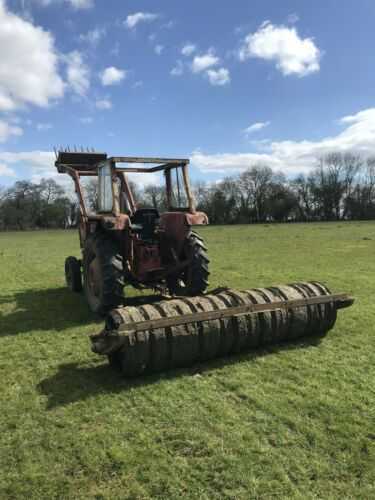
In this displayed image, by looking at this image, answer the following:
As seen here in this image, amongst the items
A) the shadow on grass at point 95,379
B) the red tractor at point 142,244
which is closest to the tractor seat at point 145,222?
the red tractor at point 142,244

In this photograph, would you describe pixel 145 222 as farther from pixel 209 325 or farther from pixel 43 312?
pixel 209 325

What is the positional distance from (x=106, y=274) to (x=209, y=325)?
2245 millimetres

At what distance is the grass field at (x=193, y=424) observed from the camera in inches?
102

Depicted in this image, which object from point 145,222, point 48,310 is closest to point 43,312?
point 48,310

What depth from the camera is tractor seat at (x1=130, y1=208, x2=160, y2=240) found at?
283 inches

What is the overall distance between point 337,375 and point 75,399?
277 centimetres

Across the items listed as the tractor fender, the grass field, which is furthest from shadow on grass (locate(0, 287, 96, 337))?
the tractor fender

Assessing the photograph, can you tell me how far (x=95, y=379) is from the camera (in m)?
4.14

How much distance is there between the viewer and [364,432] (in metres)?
3.11

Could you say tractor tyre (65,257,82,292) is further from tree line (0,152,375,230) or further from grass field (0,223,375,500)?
tree line (0,152,375,230)

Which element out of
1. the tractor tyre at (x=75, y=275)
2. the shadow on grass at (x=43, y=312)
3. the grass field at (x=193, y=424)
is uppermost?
the tractor tyre at (x=75, y=275)

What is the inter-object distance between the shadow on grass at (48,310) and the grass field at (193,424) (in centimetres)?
65

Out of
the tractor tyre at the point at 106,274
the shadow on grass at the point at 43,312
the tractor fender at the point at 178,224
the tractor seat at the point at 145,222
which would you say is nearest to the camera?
the tractor tyre at the point at 106,274

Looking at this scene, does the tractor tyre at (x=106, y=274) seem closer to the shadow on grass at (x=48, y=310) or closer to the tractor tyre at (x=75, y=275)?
the shadow on grass at (x=48, y=310)
